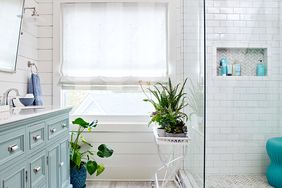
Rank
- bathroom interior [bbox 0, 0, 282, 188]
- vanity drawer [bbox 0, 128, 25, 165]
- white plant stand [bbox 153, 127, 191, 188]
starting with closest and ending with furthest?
vanity drawer [bbox 0, 128, 25, 165] < white plant stand [bbox 153, 127, 191, 188] < bathroom interior [bbox 0, 0, 282, 188]

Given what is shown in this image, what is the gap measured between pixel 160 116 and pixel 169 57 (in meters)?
0.92

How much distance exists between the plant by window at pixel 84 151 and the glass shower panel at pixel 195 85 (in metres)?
0.89

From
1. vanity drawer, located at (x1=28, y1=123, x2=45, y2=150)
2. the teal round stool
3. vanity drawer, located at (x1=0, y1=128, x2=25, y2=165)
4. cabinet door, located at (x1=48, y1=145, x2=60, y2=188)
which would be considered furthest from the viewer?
the teal round stool

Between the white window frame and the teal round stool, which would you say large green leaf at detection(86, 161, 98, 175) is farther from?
the teal round stool

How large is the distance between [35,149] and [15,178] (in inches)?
11.2

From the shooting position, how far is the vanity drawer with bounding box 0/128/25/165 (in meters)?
1.23

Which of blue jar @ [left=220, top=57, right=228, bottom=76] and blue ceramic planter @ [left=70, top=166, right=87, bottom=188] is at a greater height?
blue jar @ [left=220, top=57, right=228, bottom=76]

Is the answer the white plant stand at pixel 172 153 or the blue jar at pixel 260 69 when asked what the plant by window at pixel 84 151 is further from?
the blue jar at pixel 260 69

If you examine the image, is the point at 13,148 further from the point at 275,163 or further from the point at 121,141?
the point at 275,163

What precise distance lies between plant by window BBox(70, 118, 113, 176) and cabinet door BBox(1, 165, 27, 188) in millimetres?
1120

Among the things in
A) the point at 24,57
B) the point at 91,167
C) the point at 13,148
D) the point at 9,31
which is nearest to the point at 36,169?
the point at 13,148

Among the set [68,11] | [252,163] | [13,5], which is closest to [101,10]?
[68,11]

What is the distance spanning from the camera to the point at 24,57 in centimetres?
264

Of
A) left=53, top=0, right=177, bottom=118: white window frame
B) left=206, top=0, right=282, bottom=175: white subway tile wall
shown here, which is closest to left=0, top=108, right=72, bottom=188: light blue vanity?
left=53, top=0, right=177, bottom=118: white window frame
